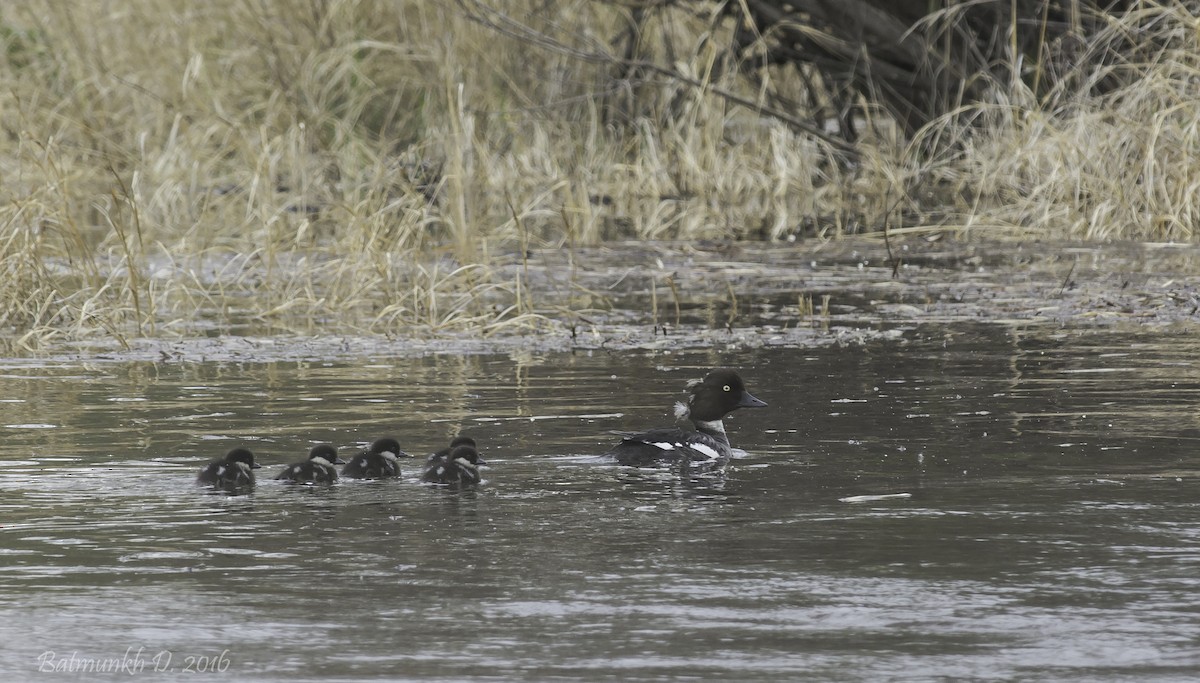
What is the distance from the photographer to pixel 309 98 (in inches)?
753

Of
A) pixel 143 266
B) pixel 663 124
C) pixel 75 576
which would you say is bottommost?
pixel 75 576

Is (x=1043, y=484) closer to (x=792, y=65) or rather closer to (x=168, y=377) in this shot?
(x=168, y=377)

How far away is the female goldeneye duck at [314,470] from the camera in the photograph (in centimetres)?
671

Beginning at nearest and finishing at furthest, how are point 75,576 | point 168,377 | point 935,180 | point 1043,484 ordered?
point 75,576 → point 1043,484 → point 168,377 → point 935,180

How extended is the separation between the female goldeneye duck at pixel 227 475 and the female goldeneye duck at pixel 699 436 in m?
1.37

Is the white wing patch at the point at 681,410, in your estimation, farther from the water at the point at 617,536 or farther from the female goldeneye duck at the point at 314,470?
the female goldeneye duck at the point at 314,470

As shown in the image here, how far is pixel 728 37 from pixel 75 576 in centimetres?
1617

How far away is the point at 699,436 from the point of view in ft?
24.1

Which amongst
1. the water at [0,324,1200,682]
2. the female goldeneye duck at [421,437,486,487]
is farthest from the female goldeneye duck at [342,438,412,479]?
the female goldeneye duck at [421,437,486,487]

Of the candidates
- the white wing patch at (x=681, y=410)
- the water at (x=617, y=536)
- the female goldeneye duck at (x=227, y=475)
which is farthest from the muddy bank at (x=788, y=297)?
the female goldeneye duck at (x=227, y=475)

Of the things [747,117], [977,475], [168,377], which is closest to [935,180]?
[747,117]

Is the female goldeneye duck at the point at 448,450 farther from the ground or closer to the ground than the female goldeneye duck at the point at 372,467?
farther from the ground

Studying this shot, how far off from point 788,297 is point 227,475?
23.6 ft

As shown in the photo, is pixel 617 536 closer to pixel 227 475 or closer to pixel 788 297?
pixel 227 475
